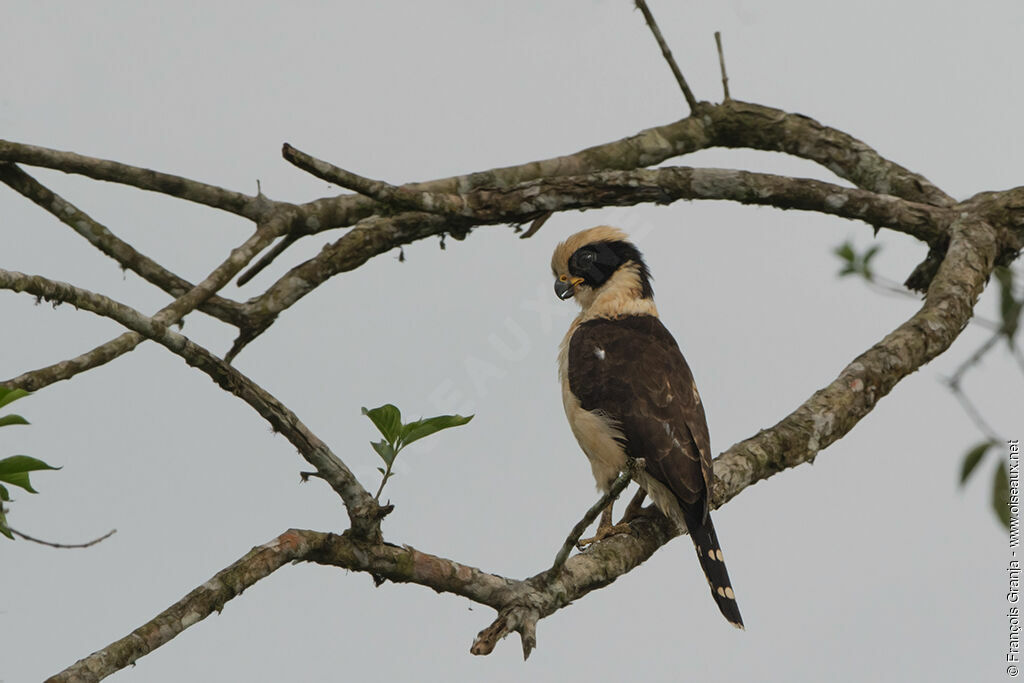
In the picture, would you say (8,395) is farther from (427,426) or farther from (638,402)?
(638,402)

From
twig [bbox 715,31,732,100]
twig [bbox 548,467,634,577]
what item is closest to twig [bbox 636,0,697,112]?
twig [bbox 715,31,732,100]

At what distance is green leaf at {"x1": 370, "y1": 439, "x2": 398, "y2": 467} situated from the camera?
3.73m

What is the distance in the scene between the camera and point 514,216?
19.4 feet

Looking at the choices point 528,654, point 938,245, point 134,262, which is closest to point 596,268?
point 938,245

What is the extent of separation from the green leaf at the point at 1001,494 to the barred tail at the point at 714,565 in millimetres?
2229

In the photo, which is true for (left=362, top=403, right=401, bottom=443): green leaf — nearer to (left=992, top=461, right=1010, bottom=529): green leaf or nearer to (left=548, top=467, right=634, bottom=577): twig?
(left=548, top=467, right=634, bottom=577): twig

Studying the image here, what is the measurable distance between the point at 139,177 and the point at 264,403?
2440mm

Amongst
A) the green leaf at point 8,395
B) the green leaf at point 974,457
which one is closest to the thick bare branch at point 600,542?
the green leaf at point 8,395

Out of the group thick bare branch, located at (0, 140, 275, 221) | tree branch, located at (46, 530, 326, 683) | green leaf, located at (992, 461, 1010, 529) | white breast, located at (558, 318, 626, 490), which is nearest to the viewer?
tree branch, located at (46, 530, 326, 683)

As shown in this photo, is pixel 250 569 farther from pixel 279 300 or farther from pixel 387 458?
pixel 279 300

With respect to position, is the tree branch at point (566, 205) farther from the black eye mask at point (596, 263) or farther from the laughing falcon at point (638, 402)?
the black eye mask at point (596, 263)

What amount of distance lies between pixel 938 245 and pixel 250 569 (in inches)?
187

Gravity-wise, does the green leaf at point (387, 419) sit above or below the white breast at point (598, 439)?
below

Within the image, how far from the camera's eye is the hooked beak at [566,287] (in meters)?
7.46
